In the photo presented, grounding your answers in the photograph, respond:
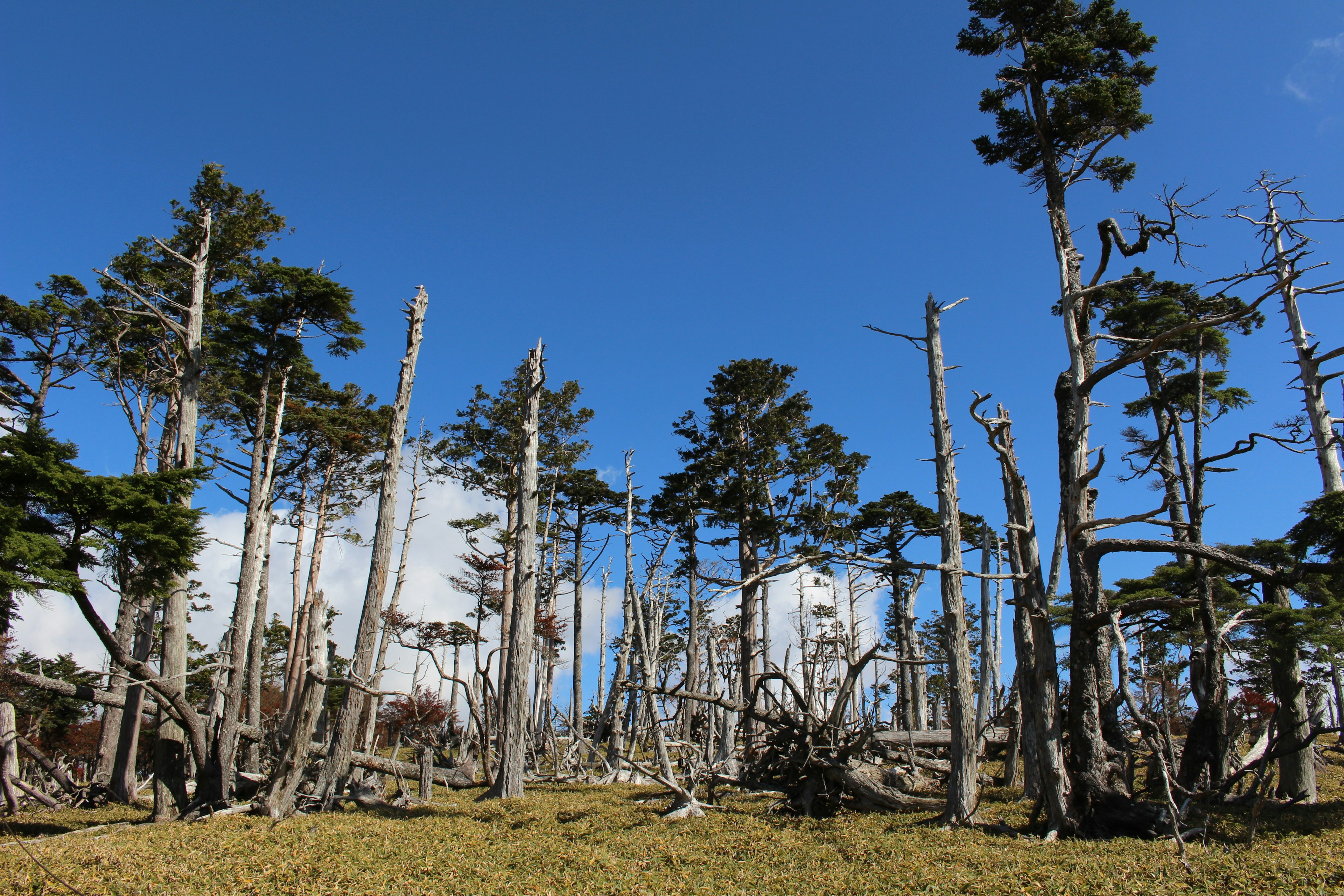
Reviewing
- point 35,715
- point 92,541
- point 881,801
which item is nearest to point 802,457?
point 881,801

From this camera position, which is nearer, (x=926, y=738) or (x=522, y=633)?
(x=522, y=633)

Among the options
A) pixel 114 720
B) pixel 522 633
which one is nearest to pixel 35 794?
pixel 114 720

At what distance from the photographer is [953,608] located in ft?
30.8

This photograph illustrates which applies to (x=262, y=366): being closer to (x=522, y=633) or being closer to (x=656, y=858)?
(x=522, y=633)

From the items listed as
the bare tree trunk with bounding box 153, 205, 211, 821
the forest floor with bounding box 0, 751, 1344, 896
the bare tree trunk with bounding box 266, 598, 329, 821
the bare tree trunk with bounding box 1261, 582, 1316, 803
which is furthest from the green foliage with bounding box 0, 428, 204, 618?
the bare tree trunk with bounding box 1261, 582, 1316, 803

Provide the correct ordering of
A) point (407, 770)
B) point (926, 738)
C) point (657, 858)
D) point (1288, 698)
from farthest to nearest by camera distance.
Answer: point (926, 738)
point (407, 770)
point (1288, 698)
point (657, 858)

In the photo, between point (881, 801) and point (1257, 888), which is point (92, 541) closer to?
point (881, 801)

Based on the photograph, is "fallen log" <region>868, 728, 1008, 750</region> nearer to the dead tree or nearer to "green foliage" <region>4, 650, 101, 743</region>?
the dead tree

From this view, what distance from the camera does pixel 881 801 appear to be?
1015cm

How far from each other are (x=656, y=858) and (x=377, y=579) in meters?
7.28

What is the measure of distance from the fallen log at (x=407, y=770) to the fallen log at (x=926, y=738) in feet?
28.4

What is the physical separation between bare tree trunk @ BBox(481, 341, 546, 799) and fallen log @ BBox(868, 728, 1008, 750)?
6850mm

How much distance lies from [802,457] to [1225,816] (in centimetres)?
1285

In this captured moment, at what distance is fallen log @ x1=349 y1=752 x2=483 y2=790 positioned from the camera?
36.8 ft
